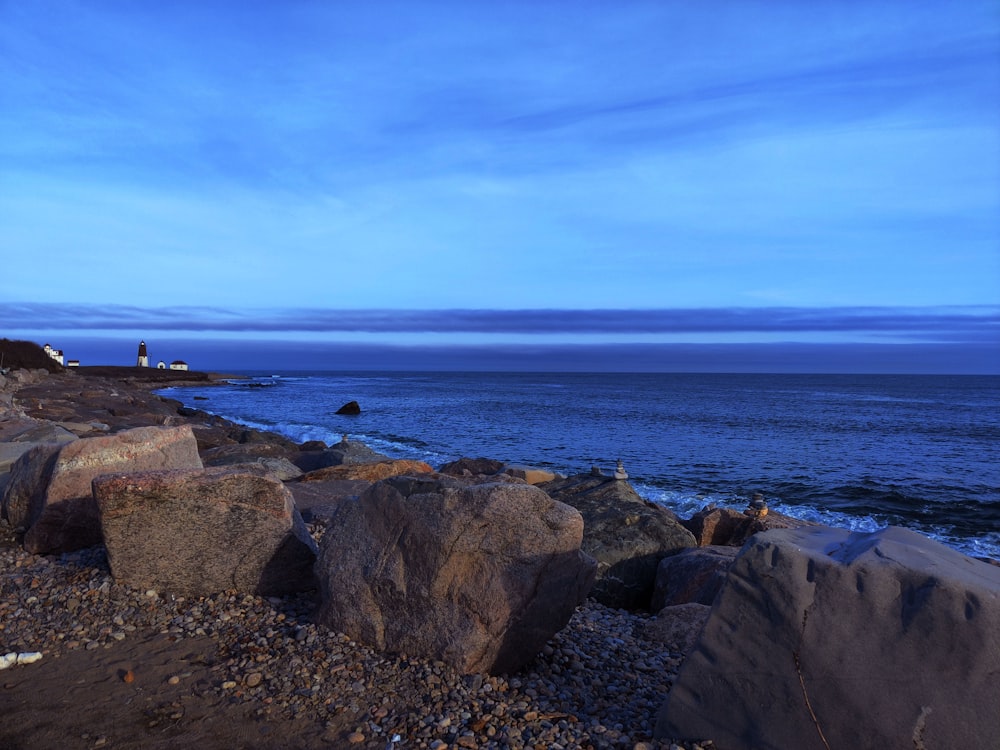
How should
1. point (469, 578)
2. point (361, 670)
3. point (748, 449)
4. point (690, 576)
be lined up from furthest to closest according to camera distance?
point (748, 449)
point (690, 576)
point (469, 578)
point (361, 670)

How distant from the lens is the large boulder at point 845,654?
414cm

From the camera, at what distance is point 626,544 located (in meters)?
9.88

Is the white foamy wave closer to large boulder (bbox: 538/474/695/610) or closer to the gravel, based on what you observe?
large boulder (bbox: 538/474/695/610)

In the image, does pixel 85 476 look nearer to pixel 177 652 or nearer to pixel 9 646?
pixel 9 646

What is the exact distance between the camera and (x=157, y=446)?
887 centimetres

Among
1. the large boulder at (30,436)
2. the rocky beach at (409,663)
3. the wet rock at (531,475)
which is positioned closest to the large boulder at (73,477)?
the rocky beach at (409,663)

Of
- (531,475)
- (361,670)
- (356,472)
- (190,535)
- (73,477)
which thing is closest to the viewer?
(361,670)

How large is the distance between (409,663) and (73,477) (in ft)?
16.5

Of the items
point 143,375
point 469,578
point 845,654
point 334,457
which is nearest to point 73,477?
point 469,578

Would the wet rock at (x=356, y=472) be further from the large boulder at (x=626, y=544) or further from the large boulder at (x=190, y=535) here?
the large boulder at (x=190, y=535)

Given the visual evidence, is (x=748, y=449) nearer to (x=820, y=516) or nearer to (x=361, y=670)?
(x=820, y=516)

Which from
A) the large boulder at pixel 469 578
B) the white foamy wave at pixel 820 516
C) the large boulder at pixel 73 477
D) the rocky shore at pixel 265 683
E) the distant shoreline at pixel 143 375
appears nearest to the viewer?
the rocky shore at pixel 265 683

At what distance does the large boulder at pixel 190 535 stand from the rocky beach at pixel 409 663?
8cm

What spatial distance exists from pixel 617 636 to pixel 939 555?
3.15m
